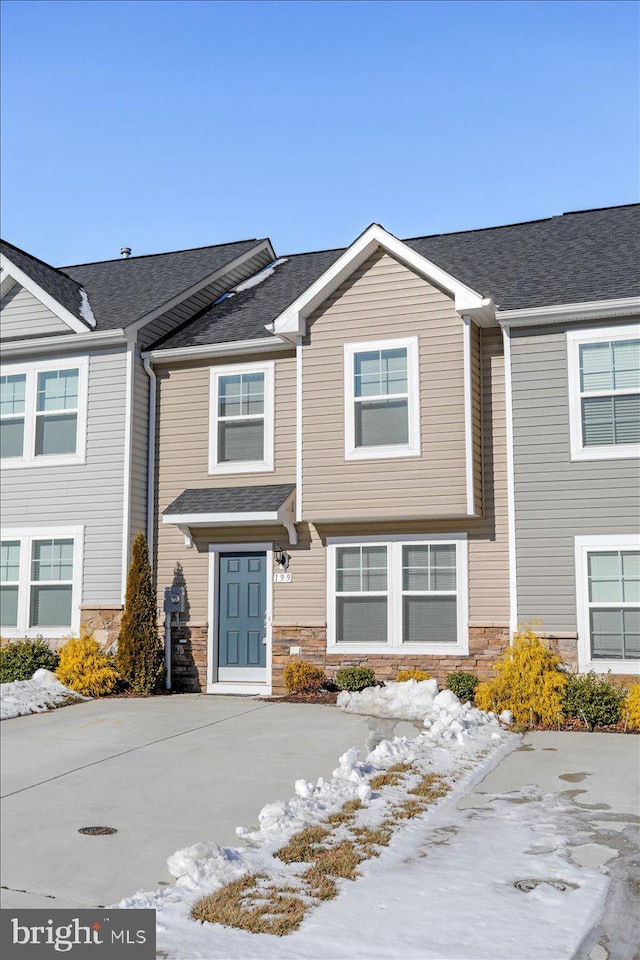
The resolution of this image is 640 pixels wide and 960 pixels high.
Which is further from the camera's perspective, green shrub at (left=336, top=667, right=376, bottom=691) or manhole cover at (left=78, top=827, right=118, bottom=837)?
green shrub at (left=336, top=667, right=376, bottom=691)

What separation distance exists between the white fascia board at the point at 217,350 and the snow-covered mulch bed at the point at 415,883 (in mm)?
8371

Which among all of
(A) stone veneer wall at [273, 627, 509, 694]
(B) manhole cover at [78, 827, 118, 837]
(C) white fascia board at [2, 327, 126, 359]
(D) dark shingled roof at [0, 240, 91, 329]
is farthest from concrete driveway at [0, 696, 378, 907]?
(D) dark shingled roof at [0, 240, 91, 329]

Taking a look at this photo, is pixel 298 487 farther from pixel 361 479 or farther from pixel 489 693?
pixel 489 693

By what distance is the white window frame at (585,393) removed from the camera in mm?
12516

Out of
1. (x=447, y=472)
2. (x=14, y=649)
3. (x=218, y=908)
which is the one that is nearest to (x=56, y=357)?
(x=14, y=649)

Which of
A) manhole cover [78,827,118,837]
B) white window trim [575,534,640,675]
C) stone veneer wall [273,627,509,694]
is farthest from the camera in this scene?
stone veneer wall [273,627,509,694]

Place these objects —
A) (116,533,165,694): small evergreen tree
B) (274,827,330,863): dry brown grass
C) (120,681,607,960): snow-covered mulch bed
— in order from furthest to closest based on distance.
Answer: (116,533,165,694): small evergreen tree, (274,827,330,863): dry brown grass, (120,681,607,960): snow-covered mulch bed

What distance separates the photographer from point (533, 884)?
5.40 metres

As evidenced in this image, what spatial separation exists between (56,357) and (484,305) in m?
7.91

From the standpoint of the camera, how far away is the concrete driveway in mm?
6148

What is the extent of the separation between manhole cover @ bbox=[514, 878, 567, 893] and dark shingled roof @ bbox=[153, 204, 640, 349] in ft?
30.1

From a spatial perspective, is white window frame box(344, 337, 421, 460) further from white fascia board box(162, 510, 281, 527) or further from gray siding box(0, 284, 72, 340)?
gray siding box(0, 284, 72, 340)

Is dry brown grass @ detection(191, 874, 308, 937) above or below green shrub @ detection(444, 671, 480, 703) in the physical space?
below

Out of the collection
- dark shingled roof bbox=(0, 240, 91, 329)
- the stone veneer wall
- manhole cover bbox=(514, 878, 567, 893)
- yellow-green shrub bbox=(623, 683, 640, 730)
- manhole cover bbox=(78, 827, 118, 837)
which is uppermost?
dark shingled roof bbox=(0, 240, 91, 329)
